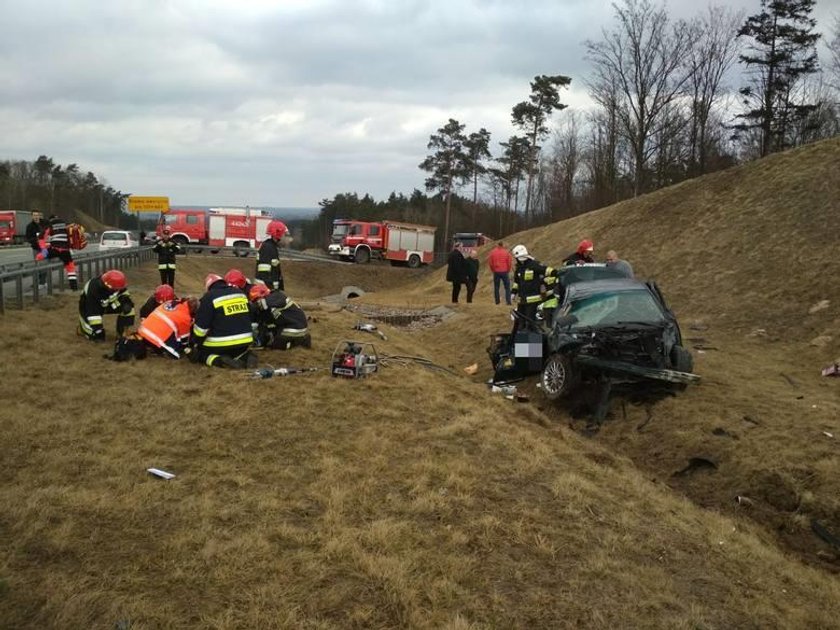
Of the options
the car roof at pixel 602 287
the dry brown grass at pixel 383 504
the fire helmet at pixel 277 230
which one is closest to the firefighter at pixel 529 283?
the car roof at pixel 602 287

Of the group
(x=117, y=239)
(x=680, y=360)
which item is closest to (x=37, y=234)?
(x=680, y=360)

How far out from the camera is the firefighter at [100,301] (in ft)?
29.2

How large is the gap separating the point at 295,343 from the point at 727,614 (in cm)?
735

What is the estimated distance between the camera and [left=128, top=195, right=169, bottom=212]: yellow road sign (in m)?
38.4

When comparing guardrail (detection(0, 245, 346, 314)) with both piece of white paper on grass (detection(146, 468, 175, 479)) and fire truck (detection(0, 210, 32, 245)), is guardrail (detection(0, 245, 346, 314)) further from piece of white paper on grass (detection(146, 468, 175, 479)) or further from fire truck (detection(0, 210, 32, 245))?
fire truck (detection(0, 210, 32, 245))

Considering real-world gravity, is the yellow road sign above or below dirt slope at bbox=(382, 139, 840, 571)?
above

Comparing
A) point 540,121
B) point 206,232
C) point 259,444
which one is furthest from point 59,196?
point 259,444

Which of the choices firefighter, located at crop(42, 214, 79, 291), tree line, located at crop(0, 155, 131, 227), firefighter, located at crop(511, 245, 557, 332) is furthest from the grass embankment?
tree line, located at crop(0, 155, 131, 227)

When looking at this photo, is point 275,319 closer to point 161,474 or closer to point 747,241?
point 161,474

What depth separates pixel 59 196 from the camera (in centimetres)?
7475

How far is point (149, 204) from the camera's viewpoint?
1516 inches

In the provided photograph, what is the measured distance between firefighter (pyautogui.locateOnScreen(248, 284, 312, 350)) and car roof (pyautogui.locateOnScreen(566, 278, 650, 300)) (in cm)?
409

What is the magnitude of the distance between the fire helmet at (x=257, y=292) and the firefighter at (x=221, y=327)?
1120 mm

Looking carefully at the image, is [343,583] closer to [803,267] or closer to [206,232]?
[803,267]
